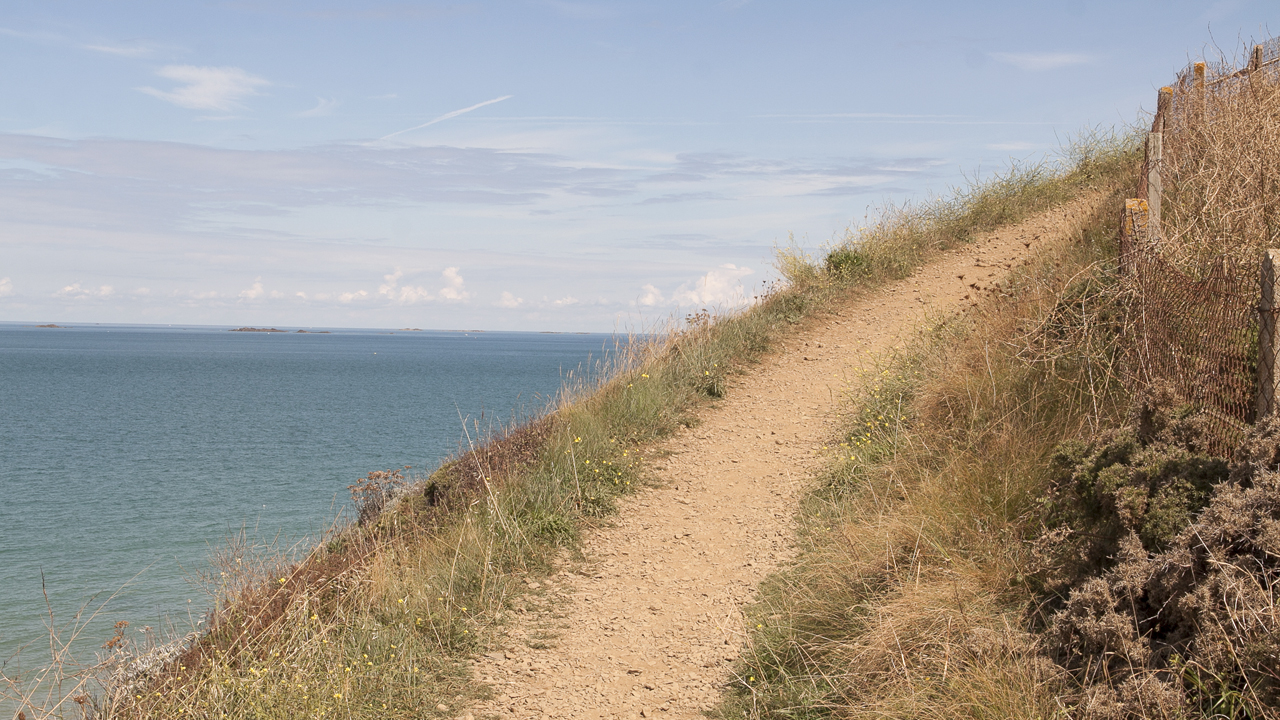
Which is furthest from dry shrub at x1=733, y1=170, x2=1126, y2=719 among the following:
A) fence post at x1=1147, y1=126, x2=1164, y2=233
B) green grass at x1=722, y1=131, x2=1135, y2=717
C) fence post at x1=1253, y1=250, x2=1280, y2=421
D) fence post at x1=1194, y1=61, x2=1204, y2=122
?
fence post at x1=1194, y1=61, x2=1204, y2=122

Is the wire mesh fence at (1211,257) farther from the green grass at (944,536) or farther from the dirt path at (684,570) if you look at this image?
the dirt path at (684,570)

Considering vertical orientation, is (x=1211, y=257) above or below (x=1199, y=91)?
below

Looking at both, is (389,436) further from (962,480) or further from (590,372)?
(962,480)

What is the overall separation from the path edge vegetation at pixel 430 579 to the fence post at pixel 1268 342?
247cm

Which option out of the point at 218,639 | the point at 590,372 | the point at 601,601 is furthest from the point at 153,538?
the point at 601,601

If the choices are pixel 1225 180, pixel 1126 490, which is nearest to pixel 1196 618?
pixel 1126 490

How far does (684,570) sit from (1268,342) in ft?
13.8

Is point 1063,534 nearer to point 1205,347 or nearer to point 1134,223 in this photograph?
point 1205,347

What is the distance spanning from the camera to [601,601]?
607 cm

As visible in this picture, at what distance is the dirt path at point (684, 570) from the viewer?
495cm

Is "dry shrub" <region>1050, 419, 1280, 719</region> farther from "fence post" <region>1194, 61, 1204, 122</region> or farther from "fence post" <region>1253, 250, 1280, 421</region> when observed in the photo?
"fence post" <region>1194, 61, 1204, 122</region>

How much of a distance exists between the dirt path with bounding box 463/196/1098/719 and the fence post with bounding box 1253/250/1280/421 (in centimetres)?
313

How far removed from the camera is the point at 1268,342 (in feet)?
11.8

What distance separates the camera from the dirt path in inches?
195
